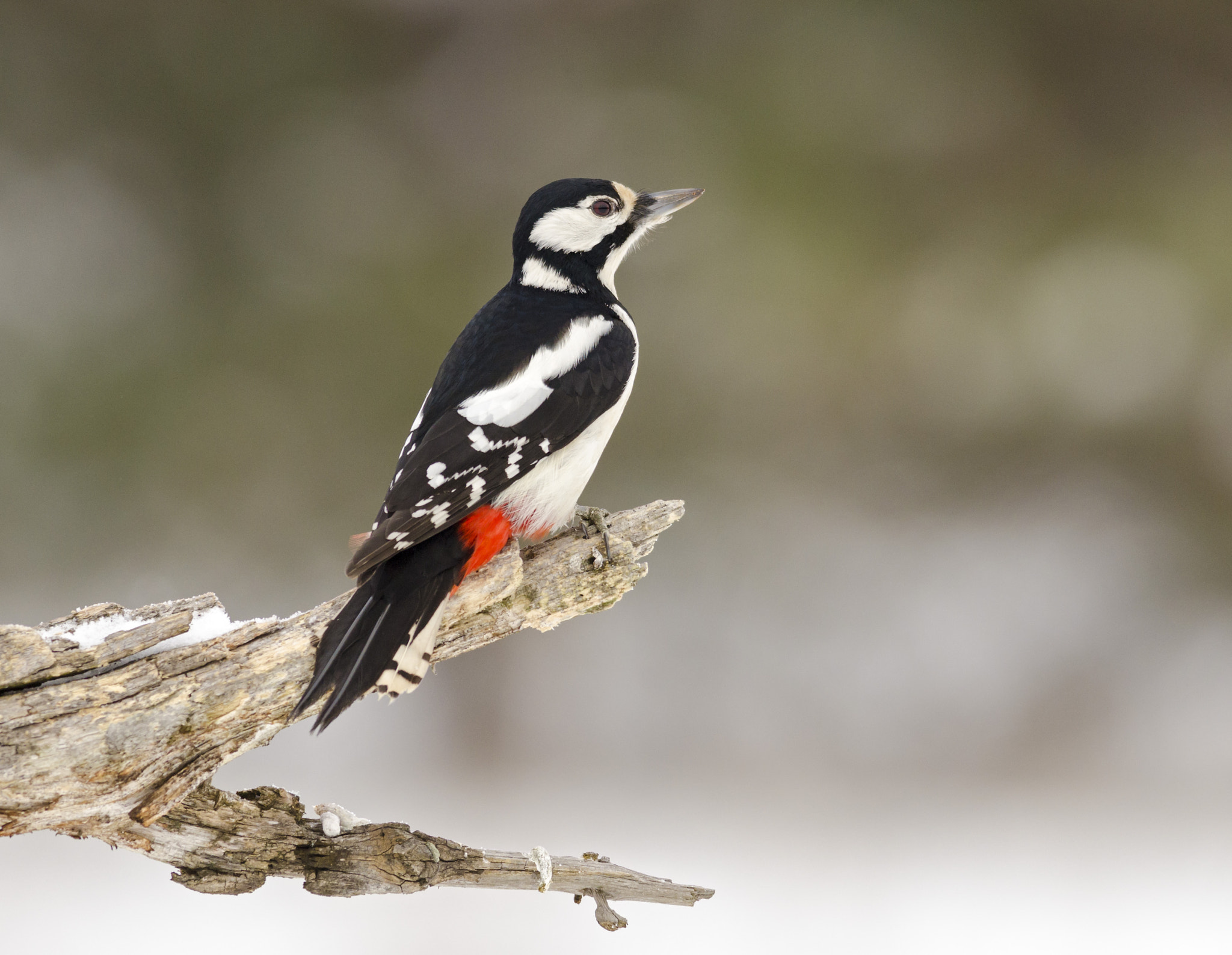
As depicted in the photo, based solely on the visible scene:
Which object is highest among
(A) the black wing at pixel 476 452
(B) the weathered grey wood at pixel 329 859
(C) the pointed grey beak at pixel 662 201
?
(C) the pointed grey beak at pixel 662 201

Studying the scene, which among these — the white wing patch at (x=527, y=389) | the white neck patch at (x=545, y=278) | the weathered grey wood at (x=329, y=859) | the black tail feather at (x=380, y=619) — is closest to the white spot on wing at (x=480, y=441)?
the white wing patch at (x=527, y=389)

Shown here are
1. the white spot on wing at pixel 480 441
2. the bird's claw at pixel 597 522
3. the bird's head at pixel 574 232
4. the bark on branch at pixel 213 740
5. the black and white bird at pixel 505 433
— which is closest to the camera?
the bark on branch at pixel 213 740

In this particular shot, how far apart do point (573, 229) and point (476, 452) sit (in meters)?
0.68

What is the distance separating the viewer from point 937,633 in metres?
4.45

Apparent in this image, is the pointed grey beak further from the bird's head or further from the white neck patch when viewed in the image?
the white neck patch

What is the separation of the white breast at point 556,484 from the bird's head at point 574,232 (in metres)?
0.33

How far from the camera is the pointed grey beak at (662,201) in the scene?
2.37 metres

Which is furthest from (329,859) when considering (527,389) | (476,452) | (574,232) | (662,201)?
(662,201)

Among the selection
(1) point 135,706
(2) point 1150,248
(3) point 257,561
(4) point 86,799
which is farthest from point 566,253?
(2) point 1150,248

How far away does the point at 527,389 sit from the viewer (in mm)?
1980

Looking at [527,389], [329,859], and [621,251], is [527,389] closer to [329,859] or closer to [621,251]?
[621,251]

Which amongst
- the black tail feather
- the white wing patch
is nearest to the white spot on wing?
the white wing patch

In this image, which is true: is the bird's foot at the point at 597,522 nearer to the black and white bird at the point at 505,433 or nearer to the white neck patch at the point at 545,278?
the black and white bird at the point at 505,433

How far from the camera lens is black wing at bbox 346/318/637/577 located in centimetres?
172
